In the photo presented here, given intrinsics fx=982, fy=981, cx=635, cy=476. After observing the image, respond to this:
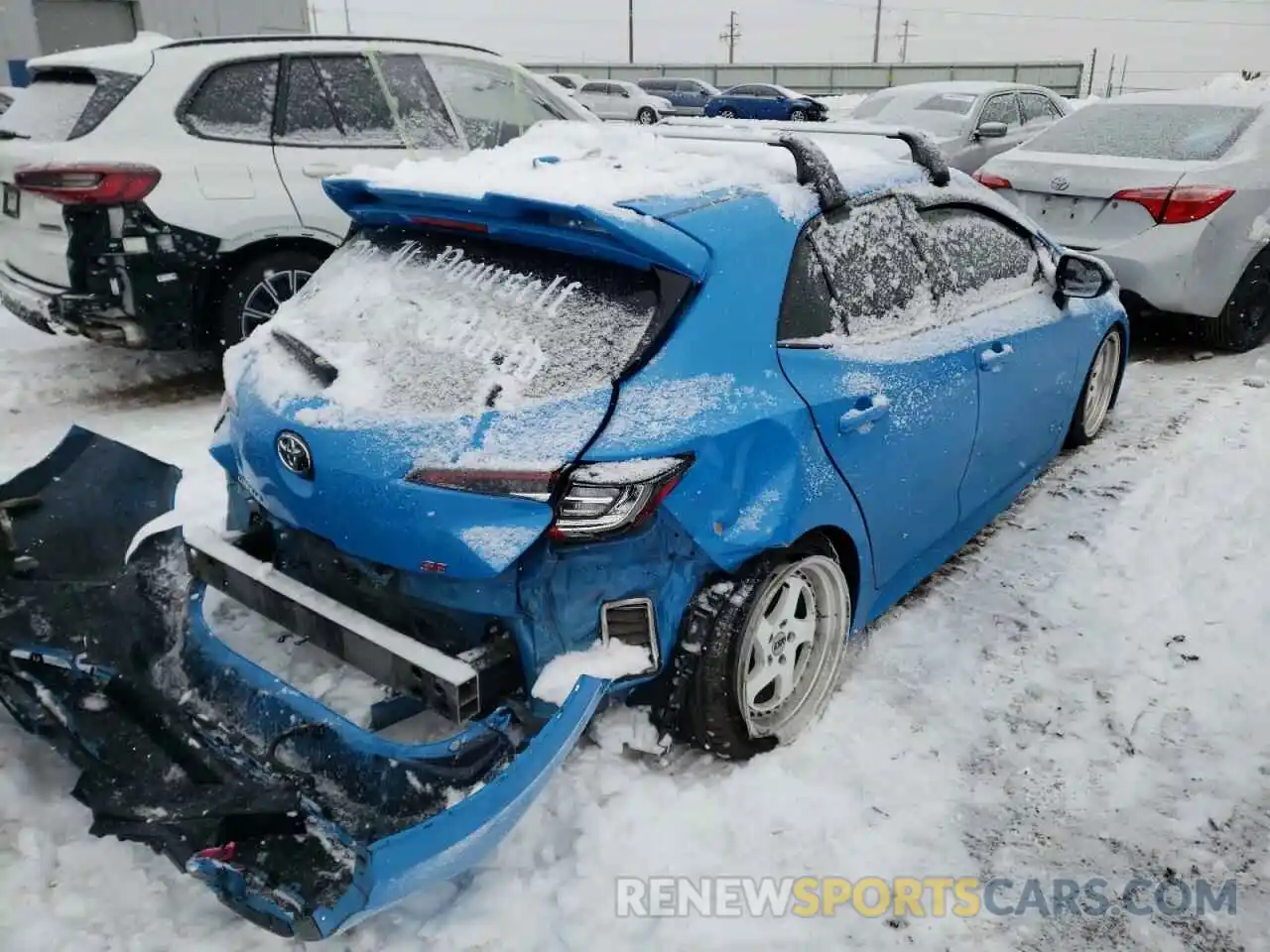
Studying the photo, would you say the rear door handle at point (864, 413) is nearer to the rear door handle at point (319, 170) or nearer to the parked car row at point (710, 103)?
the rear door handle at point (319, 170)

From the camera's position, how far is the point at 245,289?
5449mm

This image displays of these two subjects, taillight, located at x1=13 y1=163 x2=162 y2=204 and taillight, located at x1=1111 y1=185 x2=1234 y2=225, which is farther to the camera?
taillight, located at x1=1111 y1=185 x2=1234 y2=225

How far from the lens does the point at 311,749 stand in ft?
7.71

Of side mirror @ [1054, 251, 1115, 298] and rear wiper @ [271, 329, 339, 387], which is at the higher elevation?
rear wiper @ [271, 329, 339, 387]

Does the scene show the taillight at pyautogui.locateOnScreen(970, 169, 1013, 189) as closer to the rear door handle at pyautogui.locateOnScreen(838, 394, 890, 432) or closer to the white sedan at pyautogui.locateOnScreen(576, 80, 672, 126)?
the rear door handle at pyautogui.locateOnScreen(838, 394, 890, 432)

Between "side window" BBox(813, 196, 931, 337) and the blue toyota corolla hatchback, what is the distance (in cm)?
2

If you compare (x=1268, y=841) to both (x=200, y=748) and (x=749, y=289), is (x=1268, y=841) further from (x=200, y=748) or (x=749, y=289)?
(x=200, y=748)

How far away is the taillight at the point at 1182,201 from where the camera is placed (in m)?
5.94

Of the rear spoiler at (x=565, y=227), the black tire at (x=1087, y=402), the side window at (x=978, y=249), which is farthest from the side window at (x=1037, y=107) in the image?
the rear spoiler at (x=565, y=227)

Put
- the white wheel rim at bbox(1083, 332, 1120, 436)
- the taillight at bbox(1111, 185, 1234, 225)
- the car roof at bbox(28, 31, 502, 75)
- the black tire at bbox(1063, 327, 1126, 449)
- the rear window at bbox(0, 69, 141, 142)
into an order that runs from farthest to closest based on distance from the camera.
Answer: the taillight at bbox(1111, 185, 1234, 225), the car roof at bbox(28, 31, 502, 75), the rear window at bbox(0, 69, 141, 142), the white wheel rim at bbox(1083, 332, 1120, 436), the black tire at bbox(1063, 327, 1126, 449)

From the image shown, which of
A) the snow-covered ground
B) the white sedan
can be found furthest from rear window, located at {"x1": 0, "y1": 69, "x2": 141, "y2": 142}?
the white sedan

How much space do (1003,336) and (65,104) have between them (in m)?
4.97

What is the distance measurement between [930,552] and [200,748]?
7.86 feet

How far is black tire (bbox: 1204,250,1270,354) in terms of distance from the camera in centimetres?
643
